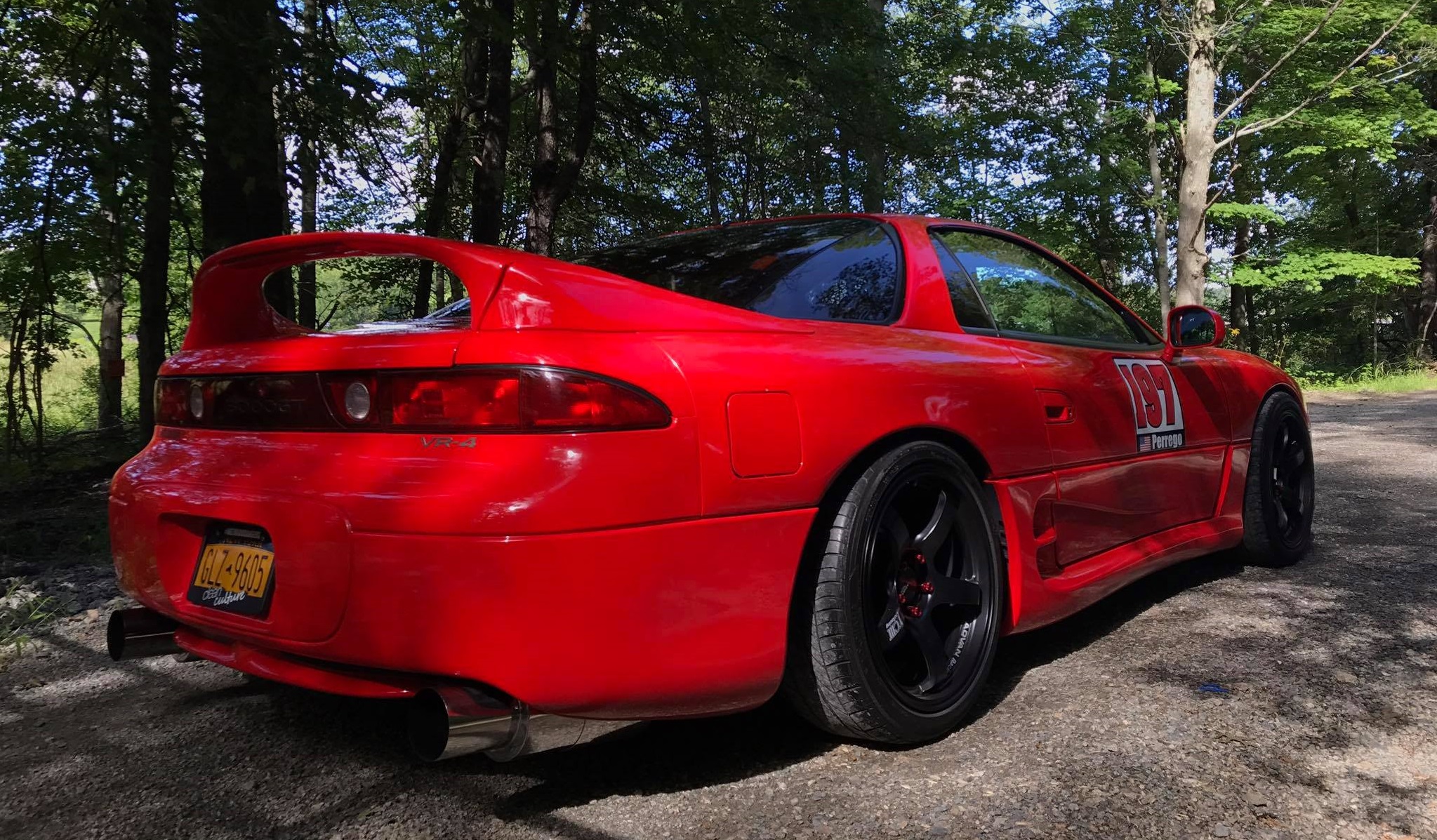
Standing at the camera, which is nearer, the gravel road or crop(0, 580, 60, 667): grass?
the gravel road

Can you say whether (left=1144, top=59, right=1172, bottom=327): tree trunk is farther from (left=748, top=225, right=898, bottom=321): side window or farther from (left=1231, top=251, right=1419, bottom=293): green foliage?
(left=748, top=225, right=898, bottom=321): side window

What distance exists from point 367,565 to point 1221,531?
128 inches

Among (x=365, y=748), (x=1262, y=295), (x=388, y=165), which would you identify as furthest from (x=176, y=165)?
(x=1262, y=295)

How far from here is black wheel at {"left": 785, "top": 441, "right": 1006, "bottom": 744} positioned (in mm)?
1859

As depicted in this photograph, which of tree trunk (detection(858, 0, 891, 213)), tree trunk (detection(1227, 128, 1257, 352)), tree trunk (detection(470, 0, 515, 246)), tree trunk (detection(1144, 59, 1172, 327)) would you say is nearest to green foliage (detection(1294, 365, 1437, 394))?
tree trunk (detection(1227, 128, 1257, 352))

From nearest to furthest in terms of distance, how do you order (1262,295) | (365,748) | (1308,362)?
(365,748) → (1308,362) → (1262,295)

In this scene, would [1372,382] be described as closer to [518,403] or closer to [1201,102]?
[1201,102]

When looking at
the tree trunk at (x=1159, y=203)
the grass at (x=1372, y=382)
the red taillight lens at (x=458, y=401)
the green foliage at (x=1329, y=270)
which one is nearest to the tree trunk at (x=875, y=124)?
the red taillight lens at (x=458, y=401)

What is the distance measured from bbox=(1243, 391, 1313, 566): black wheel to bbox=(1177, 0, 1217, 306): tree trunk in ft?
36.5

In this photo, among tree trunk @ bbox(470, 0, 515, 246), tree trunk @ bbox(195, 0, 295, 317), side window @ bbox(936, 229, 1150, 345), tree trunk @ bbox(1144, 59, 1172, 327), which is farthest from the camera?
tree trunk @ bbox(1144, 59, 1172, 327)

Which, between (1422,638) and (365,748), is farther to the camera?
(1422,638)

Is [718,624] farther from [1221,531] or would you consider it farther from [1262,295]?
[1262,295]

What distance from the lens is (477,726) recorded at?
4.80 feet

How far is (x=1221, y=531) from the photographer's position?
3.40m
